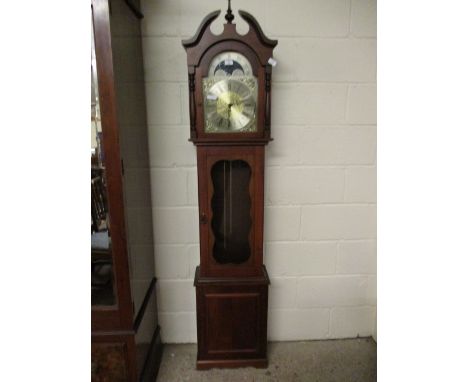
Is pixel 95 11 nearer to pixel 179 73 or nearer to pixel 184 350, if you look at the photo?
pixel 179 73

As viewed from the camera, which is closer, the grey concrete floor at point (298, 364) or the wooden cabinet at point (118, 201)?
the wooden cabinet at point (118, 201)

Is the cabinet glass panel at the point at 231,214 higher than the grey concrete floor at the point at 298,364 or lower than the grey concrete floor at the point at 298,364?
higher

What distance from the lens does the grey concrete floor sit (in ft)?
4.38

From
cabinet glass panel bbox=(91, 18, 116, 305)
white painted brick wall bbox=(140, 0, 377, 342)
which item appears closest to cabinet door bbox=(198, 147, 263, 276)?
white painted brick wall bbox=(140, 0, 377, 342)

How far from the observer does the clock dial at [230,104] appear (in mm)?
1132

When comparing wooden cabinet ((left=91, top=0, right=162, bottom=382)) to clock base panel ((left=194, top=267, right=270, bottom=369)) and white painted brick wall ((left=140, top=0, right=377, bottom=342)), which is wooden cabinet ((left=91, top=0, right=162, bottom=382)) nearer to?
white painted brick wall ((left=140, top=0, right=377, bottom=342))

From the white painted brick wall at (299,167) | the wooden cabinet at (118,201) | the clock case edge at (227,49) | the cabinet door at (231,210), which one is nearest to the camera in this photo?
the wooden cabinet at (118,201)

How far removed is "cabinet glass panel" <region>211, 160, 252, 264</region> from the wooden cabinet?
314 millimetres

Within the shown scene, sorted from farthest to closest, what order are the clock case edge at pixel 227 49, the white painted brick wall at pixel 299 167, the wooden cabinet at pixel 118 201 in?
the white painted brick wall at pixel 299 167 → the clock case edge at pixel 227 49 → the wooden cabinet at pixel 118 201

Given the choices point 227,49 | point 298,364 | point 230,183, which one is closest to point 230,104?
point 227,49

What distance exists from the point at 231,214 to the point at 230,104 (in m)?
0.47

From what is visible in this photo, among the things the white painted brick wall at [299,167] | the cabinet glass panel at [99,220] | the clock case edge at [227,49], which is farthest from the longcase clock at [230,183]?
the cabinet glass panel at [99,220]

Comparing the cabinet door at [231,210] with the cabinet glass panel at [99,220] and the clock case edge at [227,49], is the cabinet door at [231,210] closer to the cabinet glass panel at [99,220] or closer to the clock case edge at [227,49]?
the clock case edge at [227,49]
